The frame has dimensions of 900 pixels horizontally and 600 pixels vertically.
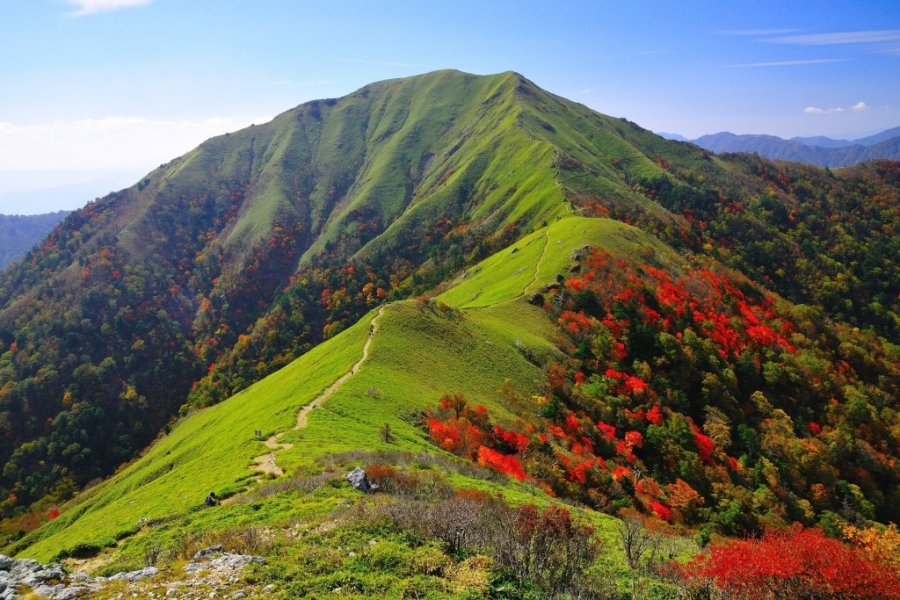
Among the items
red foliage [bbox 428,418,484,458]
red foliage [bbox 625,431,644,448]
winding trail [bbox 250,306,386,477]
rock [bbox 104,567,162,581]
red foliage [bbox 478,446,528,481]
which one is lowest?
red foliage [bbox 625,431,644,448]

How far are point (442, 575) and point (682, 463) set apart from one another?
5616 cm

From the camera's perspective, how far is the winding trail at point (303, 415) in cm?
4103

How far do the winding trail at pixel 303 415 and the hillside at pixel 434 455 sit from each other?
1.15ft

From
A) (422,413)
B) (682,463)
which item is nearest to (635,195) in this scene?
(682,463)

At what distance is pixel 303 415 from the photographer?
178ft

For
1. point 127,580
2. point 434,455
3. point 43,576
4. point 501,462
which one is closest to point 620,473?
point 501,462

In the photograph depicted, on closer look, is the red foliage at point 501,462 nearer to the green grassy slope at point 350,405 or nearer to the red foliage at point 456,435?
the red foliage at point 456,435

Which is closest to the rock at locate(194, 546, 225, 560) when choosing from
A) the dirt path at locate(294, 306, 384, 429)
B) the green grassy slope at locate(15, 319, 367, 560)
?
the green grassy slope at locate(15, 319, 367, 560)

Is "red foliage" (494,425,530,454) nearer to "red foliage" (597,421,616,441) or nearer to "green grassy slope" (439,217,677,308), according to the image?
"red foliage" (597,421,616,441)

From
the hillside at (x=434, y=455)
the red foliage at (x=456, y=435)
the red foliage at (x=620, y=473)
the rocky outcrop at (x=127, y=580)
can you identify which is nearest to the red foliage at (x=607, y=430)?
the hillside at (x=434, y=455)

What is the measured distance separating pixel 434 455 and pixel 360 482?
13.6 meters

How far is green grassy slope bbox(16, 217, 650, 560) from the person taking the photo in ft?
137

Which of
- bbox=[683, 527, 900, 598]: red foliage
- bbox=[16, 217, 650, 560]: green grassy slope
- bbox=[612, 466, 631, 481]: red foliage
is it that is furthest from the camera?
bbox=[612, 466, 631, 481]: red foliage

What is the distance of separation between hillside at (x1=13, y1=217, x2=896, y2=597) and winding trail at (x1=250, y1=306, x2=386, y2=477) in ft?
1.15
